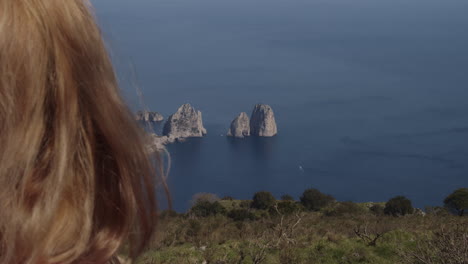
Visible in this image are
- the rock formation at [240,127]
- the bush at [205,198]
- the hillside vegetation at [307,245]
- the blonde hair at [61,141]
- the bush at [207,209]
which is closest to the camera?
the blonde hair at [61,141]

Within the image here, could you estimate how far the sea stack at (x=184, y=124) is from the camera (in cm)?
5250

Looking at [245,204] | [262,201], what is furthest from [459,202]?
[245,204]

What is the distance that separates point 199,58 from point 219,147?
32.1 metres

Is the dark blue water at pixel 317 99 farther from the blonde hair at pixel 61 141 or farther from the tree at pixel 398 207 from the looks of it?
the tree at pixel 398 207

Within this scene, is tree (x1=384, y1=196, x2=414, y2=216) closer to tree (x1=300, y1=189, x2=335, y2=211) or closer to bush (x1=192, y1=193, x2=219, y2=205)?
tree (x1=300, y1=189, x2=335, y2=211)

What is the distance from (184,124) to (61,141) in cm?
5236

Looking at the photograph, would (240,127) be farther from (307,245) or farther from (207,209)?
(307,245)

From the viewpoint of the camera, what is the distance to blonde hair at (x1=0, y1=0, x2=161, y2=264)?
75 centimetres

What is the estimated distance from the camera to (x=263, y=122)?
58750mm

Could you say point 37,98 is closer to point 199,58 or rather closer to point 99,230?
point 99,230

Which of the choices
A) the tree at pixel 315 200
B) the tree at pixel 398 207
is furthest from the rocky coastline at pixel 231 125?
the tree at pixel 398 207

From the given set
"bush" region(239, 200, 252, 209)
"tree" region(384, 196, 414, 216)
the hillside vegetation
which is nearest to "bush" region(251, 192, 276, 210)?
"bush" region(239, 200, 252, 209)

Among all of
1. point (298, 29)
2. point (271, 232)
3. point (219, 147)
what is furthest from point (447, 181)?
point (298, 29)

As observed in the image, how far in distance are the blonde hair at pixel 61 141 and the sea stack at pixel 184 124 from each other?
4941 cm
